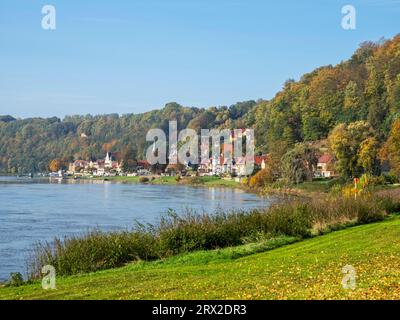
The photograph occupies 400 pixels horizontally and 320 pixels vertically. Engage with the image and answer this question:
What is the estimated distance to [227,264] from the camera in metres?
18.2

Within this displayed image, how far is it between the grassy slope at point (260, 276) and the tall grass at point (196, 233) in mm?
1689

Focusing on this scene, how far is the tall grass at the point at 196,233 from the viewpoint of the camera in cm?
2108

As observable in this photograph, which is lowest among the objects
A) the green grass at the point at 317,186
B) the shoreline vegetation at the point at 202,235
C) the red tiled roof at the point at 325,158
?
the green grass at the point at 317,186

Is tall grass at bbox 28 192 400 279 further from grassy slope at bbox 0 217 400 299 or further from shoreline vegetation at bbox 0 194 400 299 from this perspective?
grassy slope at bbox 0 217 400 299

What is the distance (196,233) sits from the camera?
23719 mm

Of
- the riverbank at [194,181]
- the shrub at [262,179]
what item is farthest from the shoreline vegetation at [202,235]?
the riverbank at [194,181]

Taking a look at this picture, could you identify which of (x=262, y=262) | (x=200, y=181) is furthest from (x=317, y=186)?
(x=262, y=262)

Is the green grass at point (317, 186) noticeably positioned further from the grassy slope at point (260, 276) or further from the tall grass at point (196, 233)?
the grassy slope at point (260, 276)

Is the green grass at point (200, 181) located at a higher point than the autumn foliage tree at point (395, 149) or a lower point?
lower

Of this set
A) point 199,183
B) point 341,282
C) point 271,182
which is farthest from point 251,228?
point 199,183

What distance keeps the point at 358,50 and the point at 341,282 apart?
134 meters

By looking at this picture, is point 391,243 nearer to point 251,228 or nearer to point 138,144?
point 251,228

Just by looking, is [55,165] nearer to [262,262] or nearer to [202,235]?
[202,235]

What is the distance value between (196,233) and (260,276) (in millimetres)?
9284
